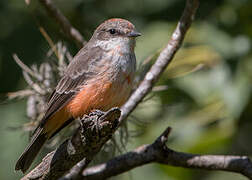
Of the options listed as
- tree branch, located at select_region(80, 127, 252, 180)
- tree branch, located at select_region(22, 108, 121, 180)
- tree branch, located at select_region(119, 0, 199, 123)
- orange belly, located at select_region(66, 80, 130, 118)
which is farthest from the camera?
tree branch, located at select_region(119, 0, 199, 123)

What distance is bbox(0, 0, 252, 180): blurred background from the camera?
6137 millimetres

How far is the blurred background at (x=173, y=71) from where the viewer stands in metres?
6.14

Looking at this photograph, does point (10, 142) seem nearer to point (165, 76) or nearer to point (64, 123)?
point (64, 123)

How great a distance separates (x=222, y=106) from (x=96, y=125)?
196 cm

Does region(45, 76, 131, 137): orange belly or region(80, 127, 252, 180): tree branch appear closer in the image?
region(80, 127, 252, 180): tree branch

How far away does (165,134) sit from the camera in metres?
5.39

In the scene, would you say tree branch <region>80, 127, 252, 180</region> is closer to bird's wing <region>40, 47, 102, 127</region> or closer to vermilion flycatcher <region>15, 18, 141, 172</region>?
vermilion flycatcher <region>15, 18, 141, 172</region>

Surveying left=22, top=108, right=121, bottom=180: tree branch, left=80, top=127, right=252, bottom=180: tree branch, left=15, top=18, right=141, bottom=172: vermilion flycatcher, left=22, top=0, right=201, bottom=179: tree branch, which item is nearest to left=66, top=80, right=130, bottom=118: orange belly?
left=15, top=18, right=141, bottom=172: vermilion flycatcher

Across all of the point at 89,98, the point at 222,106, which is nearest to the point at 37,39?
the point at 89,98

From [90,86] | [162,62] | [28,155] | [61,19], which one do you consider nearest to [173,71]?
[162,62]

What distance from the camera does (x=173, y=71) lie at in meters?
6.64

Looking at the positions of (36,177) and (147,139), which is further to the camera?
(147,139)

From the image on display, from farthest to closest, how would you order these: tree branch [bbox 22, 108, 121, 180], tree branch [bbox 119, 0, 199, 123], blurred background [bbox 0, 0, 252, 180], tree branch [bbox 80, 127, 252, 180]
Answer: blurred background [bbox 0, 0, 252, 180]
tree branch [bbox 119, 0, 199, 123]
tree branch [bbox 80, 127, 252, 180]
tree branch [bbox 22, 108, 121, 180]

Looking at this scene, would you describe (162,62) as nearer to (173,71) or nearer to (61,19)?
(173,71)
